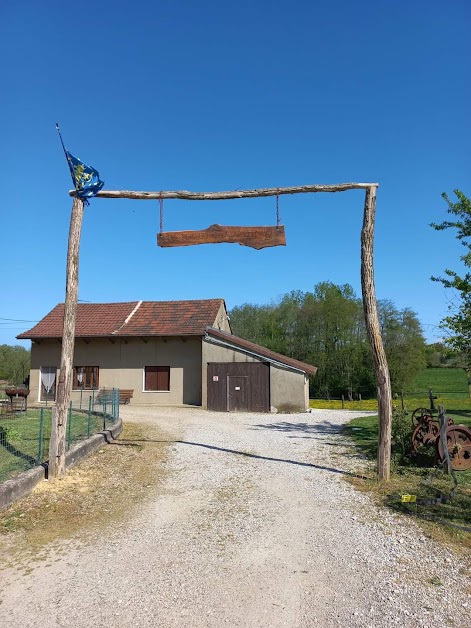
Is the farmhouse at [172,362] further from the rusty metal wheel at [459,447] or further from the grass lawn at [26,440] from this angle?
the rusty metal wheel at [459,447]

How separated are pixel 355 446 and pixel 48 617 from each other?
9.91 meters

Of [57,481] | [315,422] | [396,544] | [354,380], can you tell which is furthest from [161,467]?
[354,380]

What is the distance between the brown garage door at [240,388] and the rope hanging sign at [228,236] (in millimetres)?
14793

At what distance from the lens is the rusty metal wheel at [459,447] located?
366 inches

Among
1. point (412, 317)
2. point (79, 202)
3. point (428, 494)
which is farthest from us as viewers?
point (412, 317)

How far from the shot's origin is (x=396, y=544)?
17.8 ft

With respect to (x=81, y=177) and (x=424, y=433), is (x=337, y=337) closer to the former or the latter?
(x=424, y=433)

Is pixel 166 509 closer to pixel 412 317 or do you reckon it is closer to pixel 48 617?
pixel 48 617

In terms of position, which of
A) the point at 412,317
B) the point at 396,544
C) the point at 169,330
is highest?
the point at 412,317

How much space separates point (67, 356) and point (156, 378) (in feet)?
54.2

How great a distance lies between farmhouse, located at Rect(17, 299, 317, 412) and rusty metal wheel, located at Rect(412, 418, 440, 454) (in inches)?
500

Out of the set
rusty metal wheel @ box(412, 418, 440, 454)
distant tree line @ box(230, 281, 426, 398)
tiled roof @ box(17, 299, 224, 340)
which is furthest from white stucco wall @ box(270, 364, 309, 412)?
distant tree line @ box(230, 281, 426, 398)

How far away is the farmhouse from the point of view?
23094 millimetres

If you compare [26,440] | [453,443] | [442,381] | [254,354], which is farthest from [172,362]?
[442,381]
